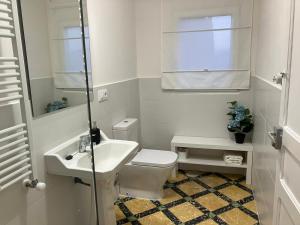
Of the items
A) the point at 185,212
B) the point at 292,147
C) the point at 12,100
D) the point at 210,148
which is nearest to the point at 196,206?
the point at 185,212

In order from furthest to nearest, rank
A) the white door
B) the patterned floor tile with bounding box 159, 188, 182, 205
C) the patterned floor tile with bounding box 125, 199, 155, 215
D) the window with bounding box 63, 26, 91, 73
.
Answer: the patterned floor tile with bounding box 159, 188, 182, 205 → the patterned floor tile with bounding box 125, 199, 155, 215 → the window with bounding box 63, 26, 91, 73 → the white door

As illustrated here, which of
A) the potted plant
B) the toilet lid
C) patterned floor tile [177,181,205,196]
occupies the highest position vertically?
the potted plant

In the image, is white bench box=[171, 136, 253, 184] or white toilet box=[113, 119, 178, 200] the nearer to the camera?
white toilet box=[113, 119, 178, 200]

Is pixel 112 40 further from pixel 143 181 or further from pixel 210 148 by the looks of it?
pixel 210 148

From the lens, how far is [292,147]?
1.06 metres

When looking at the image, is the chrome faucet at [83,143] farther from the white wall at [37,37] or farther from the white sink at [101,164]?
the white wall at [37,37]

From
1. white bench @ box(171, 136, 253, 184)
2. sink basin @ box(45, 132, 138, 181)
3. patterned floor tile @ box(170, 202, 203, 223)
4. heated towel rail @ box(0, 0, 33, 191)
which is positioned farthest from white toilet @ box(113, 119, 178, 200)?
heated towel rail @ box(0, 0, 33, 191)

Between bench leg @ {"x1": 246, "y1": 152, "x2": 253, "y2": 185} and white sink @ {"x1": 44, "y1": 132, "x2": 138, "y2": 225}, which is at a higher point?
white sink @ {"x1": 44, "y1": 132, "x2": 138, "y2": 225}

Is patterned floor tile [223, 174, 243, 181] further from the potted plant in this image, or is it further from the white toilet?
the white toilet

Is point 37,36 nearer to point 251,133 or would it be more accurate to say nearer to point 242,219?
point 242,219

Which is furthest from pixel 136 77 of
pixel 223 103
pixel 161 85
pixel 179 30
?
pixel 223 103

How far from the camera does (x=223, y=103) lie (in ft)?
9.78

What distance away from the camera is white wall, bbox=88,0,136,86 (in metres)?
2.24

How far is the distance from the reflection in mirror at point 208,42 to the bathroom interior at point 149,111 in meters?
0.01
